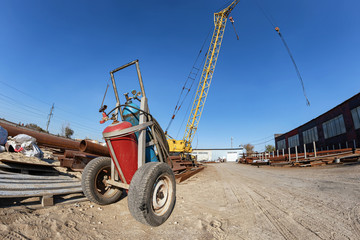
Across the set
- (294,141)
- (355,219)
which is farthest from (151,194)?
(294,141)

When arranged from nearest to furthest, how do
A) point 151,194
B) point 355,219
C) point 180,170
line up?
point 151,194
point 355,219
point 180,170

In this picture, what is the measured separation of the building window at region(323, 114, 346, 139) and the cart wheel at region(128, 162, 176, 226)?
27.4m

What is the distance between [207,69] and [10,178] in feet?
76.2

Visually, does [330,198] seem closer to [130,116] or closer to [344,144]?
[130,116]

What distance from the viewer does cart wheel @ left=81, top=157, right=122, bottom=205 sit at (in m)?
2.78

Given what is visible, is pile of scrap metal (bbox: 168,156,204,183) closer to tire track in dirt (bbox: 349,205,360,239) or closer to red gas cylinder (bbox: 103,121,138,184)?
red gas cylinder (bbox: 103,121,138,184)

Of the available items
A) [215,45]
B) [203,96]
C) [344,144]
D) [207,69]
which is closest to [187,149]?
[203,96]

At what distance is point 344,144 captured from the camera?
2070 centimetres

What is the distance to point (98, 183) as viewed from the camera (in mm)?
3172

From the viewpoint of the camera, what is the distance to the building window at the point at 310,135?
26828mm

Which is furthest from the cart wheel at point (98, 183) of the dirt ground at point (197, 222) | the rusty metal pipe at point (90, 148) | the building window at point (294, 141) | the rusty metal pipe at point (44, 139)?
the building window at point (294, 141)

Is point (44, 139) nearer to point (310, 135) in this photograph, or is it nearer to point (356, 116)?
point (356, 116)

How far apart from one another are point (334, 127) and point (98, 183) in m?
29.6

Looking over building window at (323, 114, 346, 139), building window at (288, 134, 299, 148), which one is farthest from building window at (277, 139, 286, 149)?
building window at (323, 114, 346, 139)
